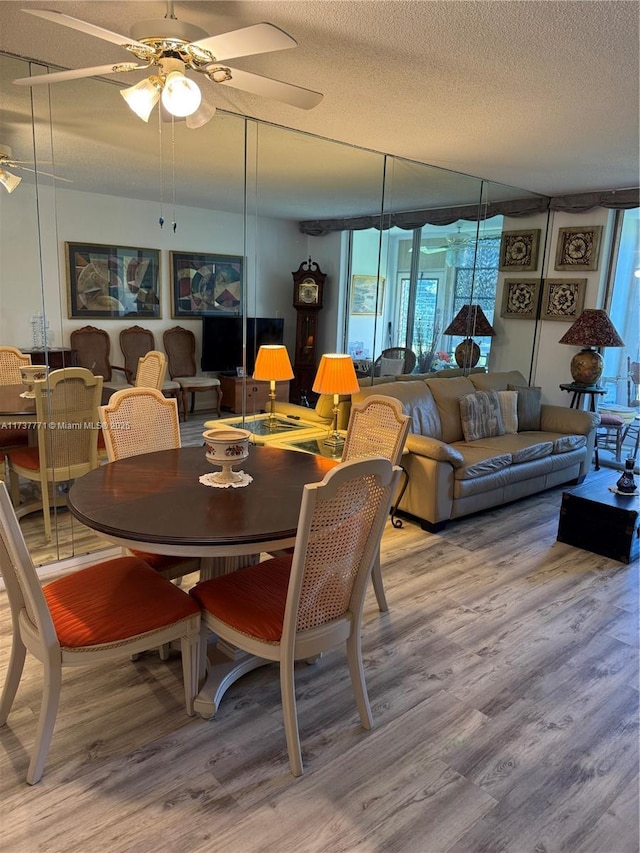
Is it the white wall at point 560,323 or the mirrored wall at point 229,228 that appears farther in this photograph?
the white wall at point 560,323

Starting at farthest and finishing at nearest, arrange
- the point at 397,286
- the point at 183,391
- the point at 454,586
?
the point at 397,286, the point at 183,391, the point at 454,586

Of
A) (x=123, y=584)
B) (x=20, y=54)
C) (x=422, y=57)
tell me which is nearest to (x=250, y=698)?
(x=123, y=584)

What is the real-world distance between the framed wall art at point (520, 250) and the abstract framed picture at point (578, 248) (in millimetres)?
231

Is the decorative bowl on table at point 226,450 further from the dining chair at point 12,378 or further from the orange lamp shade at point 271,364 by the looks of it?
the orange lamp shade at point 271,364

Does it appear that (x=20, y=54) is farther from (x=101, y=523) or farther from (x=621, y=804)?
(x=621, y=804)

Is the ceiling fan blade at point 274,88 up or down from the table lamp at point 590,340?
up

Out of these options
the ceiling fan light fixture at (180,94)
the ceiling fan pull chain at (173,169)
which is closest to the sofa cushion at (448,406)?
the ceiling fan pull chain at (173,169)

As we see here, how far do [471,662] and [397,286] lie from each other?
322 cm

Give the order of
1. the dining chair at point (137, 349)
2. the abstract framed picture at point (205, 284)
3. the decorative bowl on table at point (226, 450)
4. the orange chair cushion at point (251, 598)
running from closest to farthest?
the orange chair cushion at point (251, 598)
the decorative bowl on table at point (226, 450)
the dining chair at point (137, 349)
the abstract framed picture at point (205, 284)

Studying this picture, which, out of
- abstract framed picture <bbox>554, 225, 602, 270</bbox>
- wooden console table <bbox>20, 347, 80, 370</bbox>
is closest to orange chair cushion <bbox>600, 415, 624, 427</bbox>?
abstract framed picture <bbox>554, 225, 602, 270</bbox>

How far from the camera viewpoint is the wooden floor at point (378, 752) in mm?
1695

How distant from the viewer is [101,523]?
6.30 ft

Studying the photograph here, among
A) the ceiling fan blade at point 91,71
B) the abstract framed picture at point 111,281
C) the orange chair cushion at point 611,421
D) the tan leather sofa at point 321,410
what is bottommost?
the orange chair cushion at point 611,421

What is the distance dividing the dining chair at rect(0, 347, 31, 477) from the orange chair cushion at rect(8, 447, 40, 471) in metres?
0.03
